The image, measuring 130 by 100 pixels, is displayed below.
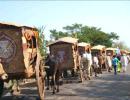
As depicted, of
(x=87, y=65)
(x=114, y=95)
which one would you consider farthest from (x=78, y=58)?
(x=114, y=95)

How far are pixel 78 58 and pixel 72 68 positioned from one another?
1.38m

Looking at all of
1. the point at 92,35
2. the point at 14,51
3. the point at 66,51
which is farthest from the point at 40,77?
the point at 92,35

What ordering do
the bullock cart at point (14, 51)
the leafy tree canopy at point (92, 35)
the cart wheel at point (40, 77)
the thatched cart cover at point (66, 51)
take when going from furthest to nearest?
the leafy tree canopy at point (92, 35)
the thatched cart cover at point (66, 51)
the cart wheel at point (40, 77)
the bullock cart at point (14, 51)

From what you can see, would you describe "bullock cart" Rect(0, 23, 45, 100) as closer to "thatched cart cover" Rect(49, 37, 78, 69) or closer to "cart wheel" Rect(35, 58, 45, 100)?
"cart wheel" Rect(35, 58, 45, 100)

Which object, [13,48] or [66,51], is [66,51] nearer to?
[66,51]

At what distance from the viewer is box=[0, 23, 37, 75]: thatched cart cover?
14.3 meters

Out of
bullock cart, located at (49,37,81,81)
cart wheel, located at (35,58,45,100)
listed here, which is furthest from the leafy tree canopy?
A: cart wheel, located at (35,58,45,100)

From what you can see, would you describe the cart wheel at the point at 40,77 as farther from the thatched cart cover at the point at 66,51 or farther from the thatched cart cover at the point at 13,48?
the thatched cart cover at the point at 66,51

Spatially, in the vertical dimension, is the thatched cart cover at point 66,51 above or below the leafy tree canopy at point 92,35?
below

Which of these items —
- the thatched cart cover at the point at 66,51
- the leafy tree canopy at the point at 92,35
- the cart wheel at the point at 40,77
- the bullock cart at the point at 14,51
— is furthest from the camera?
the leafy tree canopy at the point at 92,35

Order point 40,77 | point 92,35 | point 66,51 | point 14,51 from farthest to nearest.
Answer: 1. point 92,35
2. point 66,51
3. point 40,77
4. point 14,51

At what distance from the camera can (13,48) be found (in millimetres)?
14367

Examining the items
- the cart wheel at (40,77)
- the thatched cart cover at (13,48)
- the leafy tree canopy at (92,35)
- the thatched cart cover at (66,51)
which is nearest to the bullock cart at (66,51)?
the thatched cart cover at (66,51)

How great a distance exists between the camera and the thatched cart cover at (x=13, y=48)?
1427cm
